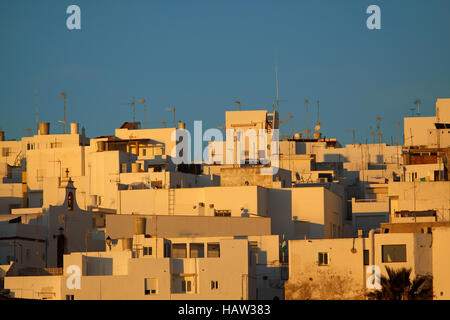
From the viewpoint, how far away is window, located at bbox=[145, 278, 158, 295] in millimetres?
56219

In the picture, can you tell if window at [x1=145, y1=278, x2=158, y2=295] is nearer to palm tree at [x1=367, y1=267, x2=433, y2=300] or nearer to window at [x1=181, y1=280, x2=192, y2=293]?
window at [x1=181, y1=280, x2=192, y2=293]

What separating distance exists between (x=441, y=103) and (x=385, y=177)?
8.04m

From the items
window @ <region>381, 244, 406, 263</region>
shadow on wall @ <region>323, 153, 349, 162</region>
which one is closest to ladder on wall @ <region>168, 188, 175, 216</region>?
window @ <region>381, 244, 406, 263</region>

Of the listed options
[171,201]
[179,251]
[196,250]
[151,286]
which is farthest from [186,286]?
[171,201]

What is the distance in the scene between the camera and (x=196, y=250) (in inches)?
2462

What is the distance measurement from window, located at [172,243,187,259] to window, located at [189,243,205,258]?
1.12 ft

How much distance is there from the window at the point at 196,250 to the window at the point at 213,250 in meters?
0.39

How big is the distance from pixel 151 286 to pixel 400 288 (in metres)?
13.8

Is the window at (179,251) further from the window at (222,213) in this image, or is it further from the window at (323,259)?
the window at (323,259)

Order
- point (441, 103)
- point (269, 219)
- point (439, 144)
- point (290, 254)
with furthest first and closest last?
1. point (441, 103)
2. point (439, 144)
3. point (269, 219)
4. point (290, 254)
